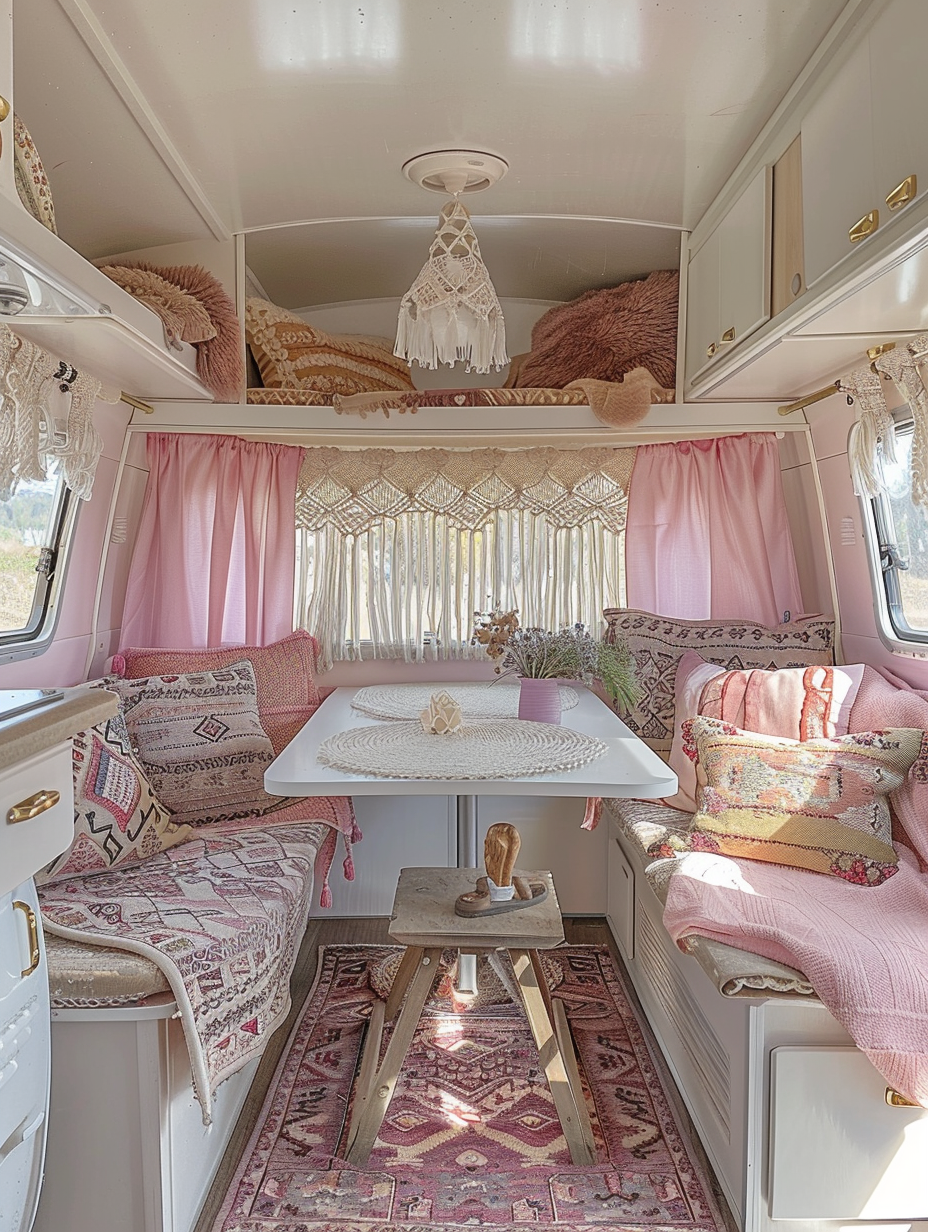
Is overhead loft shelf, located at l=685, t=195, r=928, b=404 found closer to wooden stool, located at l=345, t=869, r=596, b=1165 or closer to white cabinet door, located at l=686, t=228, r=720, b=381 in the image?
white cabinet door, located at l=686, t=228, r=720, b=381

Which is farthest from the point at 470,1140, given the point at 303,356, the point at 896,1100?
the point at 303,356

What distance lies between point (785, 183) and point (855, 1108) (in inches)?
77.2

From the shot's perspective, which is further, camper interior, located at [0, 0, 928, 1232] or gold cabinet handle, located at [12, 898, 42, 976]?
camper interior, located at [0, 0, 928, 1232]

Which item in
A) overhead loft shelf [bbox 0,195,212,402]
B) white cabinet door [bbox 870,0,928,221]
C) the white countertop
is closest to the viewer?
white cabinet door [bbox 870,0,928,221]

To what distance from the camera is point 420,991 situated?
1998mm

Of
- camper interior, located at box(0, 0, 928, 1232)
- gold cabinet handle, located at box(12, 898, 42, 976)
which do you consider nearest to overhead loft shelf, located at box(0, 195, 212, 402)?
camper interior, located at box(0, 0, 928, 1232)

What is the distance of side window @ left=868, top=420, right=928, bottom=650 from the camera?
2.53 m

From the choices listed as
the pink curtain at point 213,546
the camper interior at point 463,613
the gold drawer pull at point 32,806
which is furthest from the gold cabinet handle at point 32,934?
the pink curtain at point 213,546

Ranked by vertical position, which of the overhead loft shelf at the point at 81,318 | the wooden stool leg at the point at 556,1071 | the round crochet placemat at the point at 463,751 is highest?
the overhead loft shelf at the point at 81,318

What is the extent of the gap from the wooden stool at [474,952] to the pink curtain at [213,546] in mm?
1427

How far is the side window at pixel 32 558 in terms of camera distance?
2.43 meters

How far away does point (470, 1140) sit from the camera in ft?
6.72

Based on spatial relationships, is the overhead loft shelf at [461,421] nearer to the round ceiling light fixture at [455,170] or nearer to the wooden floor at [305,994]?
the round ceiling light fixture at [455,170]

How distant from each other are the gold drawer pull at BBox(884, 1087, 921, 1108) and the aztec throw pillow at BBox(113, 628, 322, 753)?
1.93m
